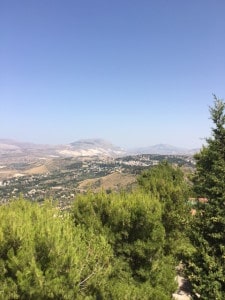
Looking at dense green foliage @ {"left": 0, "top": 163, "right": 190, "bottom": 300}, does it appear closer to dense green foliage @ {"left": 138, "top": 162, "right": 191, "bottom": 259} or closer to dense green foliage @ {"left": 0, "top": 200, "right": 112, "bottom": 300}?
dense green foliage @ {"left": 0, "top": 200, "right": 112, "bottom": 300}

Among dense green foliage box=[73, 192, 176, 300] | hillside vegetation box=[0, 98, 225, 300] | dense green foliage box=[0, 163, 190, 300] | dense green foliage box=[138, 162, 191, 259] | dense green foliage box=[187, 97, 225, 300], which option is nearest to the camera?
dense green foliage box=[0, 163, 190, 300]

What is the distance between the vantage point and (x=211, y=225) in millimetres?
21938

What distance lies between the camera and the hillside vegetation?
49.7 feet

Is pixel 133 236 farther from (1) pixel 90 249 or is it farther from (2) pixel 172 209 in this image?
(2) pixel 172 209

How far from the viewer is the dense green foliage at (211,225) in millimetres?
20641

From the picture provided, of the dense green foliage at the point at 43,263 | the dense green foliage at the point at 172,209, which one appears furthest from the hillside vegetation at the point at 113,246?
the dense green foliage at the point at 172,209

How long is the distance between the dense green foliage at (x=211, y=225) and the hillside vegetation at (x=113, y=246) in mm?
59

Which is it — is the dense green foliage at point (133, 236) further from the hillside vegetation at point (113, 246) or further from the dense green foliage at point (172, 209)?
the dense green foliage at point (172, 209)

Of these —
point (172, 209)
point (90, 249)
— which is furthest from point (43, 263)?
point (172, 209)

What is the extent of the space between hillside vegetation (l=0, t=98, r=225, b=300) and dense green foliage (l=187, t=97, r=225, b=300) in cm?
6

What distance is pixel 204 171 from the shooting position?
23969mm

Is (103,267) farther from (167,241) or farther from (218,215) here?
(167,241)

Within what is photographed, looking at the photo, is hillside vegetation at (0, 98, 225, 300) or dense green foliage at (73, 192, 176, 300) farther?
dense green foliage at (73, 192, 176, 300)

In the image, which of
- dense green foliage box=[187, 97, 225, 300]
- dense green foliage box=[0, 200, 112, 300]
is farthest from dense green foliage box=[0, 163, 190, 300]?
dense green foliage box=[187, 97, 225, 300]
